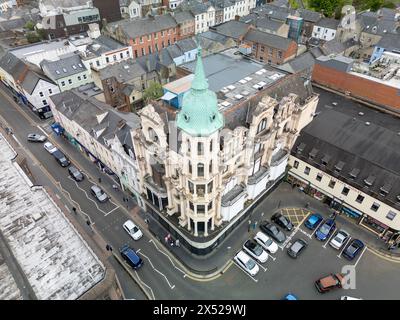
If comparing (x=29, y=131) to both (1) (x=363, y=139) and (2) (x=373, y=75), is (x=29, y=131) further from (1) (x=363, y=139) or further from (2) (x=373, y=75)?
(2) (x=373, y=75)

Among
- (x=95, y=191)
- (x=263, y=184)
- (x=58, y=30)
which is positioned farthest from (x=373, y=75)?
(x=58, y=30)

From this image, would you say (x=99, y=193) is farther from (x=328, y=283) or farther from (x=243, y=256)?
(x=328, y=283)

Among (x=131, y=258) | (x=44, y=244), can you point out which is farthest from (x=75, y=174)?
(x=44, y=244)

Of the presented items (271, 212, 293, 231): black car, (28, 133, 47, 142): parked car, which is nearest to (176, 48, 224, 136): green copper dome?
(271, 212, 293, 231): black car

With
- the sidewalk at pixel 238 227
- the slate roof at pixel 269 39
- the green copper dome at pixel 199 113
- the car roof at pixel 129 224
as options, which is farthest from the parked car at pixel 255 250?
the slate roof at pixel 269 39

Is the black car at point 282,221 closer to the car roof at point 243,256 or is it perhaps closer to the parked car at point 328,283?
the car roof at point 243,256

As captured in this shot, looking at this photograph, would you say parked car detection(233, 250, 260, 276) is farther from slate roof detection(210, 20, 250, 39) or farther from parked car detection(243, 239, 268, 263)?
slate roof detection(210, 20, 250, 39)
